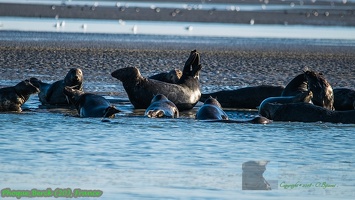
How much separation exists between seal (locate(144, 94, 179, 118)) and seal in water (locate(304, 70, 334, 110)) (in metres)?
1.84

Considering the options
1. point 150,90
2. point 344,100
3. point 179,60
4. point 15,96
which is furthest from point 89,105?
point 179,60

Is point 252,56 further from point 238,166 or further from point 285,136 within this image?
point 238,166

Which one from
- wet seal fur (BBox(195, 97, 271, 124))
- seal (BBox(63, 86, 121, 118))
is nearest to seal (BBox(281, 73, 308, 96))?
wet seal fur (BBox(195, 97, 271, 124))

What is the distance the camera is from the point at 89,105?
40.7ft

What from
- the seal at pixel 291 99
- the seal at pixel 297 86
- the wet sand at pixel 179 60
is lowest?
the wet sand at pixel 179 60

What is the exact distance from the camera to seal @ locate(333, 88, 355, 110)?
1361cm

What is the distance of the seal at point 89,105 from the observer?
12.2 meters

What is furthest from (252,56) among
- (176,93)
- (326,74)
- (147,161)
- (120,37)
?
(147,161)

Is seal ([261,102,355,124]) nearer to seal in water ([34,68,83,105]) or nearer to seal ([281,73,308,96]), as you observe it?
seal ([281,73,308,96])

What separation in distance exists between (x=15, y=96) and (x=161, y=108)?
2043 millimetres

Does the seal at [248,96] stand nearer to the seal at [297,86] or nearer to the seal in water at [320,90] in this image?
the seal at [297,86]

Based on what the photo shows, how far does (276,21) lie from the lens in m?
46.2

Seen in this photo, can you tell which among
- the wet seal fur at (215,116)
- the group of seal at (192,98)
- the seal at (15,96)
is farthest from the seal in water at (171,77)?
the seal at (15,96)

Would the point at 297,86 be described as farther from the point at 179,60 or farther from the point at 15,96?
the point at 179,60
